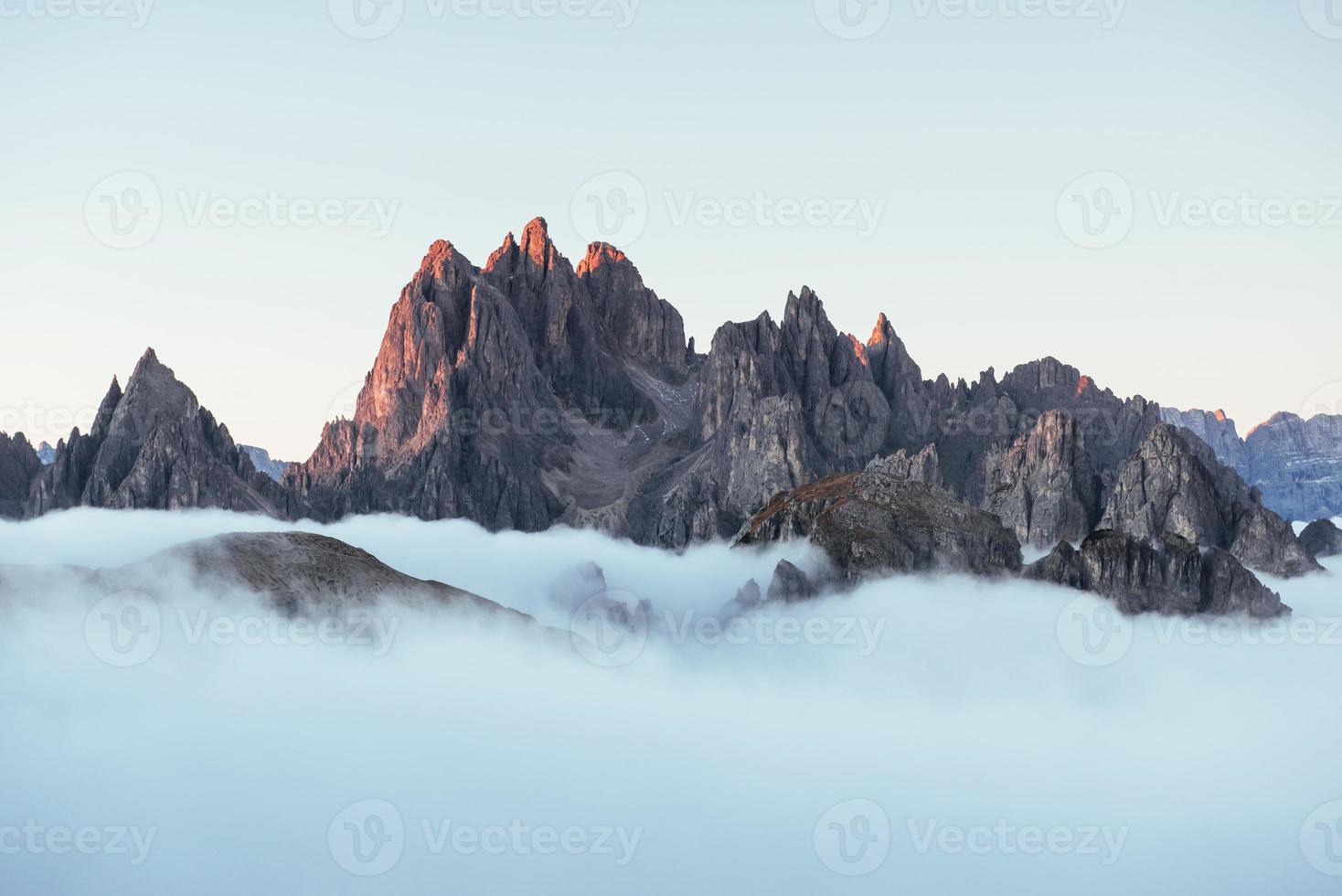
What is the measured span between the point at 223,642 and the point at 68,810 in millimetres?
31804

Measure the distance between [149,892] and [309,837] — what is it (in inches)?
1126

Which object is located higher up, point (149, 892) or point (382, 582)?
point (382, 582)

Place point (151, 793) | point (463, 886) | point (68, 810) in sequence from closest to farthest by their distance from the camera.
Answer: point (68, 810) < point (151, 793) < point (463, 886)

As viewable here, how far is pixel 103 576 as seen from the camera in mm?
193750

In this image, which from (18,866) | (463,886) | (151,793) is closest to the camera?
(18,866)

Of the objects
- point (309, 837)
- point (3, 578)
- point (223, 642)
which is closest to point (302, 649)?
point (223, 642)

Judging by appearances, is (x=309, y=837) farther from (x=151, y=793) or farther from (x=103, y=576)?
(x=103, y=576)

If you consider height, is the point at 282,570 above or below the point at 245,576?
above

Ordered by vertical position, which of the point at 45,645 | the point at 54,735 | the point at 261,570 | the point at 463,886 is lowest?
the point at 463,886

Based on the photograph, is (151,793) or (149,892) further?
(151,793)

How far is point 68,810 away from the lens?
174625 mm

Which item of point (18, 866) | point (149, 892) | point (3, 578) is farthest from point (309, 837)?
point (3, 578)

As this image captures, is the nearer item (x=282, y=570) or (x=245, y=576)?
(x=245, y=576)

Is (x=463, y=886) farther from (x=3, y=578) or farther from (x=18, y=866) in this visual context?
(x=3, y=578)
